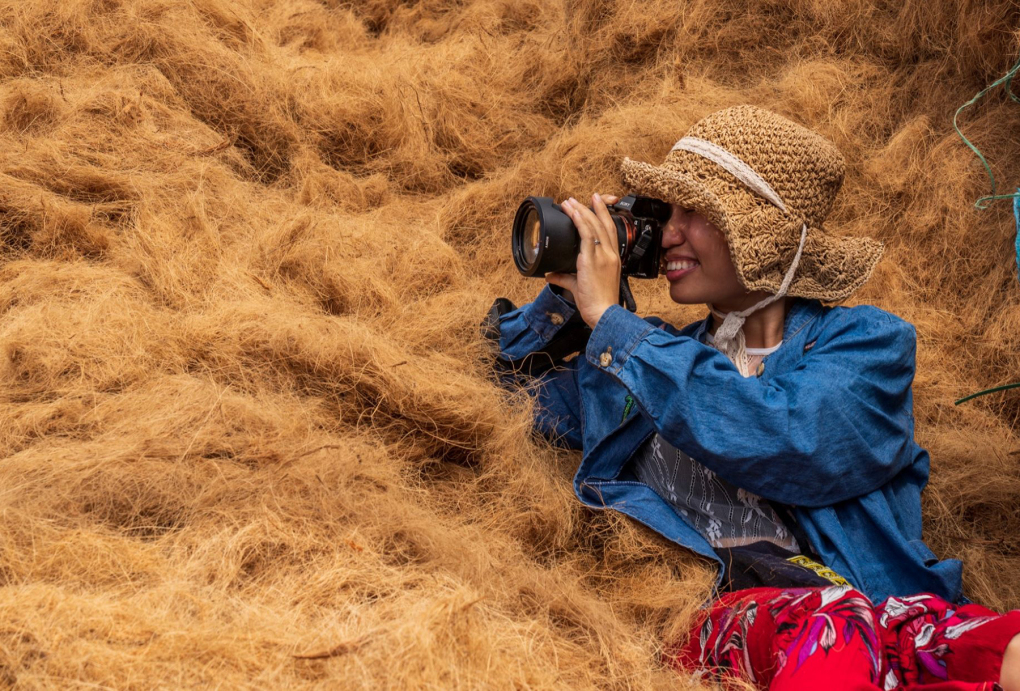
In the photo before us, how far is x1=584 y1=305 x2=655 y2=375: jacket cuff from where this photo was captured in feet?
5.67

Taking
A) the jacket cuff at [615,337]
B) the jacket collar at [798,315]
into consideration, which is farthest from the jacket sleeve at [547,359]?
the jacket collar at [798,315]

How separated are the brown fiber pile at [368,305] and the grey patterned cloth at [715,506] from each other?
119 mm

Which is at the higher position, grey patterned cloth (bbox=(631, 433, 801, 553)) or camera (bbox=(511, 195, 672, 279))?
camera (bbox=(511, 195, 672, 279))

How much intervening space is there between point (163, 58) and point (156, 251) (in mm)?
880

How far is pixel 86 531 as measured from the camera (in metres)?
1.50

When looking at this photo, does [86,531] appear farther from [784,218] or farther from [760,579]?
[784,218]

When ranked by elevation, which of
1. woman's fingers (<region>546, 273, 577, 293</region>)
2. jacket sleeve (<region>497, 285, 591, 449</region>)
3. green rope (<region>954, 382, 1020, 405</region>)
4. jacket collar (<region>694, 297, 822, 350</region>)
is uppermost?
woman's fingers (<region>546, 273, 577, 293</region>)

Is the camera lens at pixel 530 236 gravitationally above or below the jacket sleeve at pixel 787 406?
above

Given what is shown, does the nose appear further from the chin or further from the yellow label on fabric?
the yellow label on fabric

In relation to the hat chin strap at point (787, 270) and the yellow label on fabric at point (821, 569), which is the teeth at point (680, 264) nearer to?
the hat chin strap at point (787, 270)

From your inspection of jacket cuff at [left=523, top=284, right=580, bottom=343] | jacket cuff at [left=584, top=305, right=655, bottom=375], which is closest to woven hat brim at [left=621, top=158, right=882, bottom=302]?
jacket cuff at [left=584, top=305, right=655, bottom=375]

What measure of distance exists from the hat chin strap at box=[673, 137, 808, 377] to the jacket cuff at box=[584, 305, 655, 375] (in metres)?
0.25

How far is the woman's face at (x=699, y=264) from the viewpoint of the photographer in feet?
6.03

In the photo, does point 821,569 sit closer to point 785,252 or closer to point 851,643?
point 851,643
